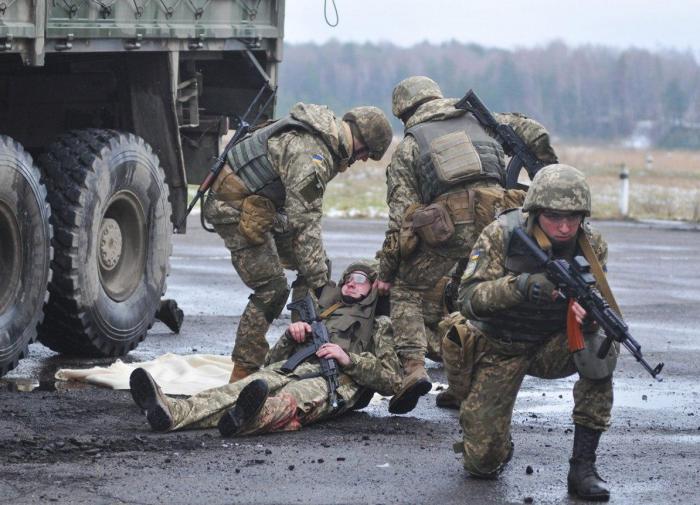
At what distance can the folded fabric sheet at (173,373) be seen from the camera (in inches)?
321

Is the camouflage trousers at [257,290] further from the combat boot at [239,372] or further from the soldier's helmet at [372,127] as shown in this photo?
the soldier's helmet at [372,127]

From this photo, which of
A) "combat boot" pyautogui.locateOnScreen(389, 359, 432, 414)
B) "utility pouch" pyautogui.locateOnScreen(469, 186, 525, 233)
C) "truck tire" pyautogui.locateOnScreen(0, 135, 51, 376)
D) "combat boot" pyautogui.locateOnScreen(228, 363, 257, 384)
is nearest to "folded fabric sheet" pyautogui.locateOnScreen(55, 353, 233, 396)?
"combat boot" pyautogui.locateOnScreen(228, 363, 257, 384)

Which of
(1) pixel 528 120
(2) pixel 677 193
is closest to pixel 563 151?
(2) pixel 677 193

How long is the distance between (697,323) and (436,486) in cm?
602

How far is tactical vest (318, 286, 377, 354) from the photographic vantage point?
7.77m

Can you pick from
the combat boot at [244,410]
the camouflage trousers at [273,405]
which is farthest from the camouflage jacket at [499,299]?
the camouflage trousers at [273,405]

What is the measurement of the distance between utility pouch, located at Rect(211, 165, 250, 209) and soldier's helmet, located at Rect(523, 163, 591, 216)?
2.58 meters

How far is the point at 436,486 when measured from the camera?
6.15m

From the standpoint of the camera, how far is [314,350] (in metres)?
7.51

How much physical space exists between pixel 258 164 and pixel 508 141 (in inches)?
59.7

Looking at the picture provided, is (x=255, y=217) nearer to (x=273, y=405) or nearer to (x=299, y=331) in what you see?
(x=299, y=331)

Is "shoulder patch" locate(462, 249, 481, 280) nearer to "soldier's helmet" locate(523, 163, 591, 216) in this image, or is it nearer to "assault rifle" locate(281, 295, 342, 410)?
"soldier's helmet" locate(523, 163, 591, 216)

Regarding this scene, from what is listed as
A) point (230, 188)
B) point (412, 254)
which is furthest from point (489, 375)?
point (230, 188)

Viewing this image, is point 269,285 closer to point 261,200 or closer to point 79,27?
point 261,200
